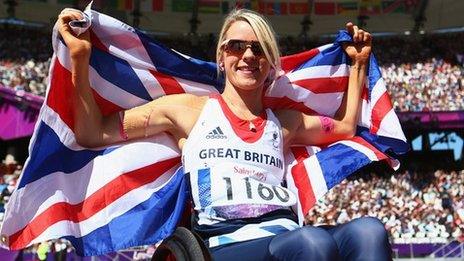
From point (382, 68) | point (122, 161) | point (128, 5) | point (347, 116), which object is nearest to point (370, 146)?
point (347, 116)

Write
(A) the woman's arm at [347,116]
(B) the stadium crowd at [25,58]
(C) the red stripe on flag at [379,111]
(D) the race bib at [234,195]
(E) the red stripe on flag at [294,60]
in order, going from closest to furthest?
(D) the race bib at [234,195]
(A) the woman's arm at [347,116]
(C) the red stripe on flag at [379,111]
(E) the red stripe on flag at [294,60]
(B) the stadium crowd at [25,58]

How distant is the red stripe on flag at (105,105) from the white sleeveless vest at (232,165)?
0.48 meters

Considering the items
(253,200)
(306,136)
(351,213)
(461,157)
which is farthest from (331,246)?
(461,157)

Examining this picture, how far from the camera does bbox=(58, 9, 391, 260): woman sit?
2576 mm

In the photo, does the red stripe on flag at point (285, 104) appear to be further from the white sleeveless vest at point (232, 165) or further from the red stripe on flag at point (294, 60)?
the white sleeveless vest at point (232, 165)

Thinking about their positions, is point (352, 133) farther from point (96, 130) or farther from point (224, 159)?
point (96, 130)

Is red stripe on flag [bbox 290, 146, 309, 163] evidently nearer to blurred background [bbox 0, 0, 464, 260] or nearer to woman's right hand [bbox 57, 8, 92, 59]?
A: woman's right hand [bbox 57, 8, 92, 59]

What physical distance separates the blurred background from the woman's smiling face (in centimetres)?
858

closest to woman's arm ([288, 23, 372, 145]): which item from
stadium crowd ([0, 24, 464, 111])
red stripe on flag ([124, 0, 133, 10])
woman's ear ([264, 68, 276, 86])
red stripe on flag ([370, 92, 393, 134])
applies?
red stripe on flag ([370, 92, 393, 134])

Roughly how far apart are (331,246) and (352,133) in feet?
3.91

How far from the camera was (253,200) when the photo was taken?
2.86m

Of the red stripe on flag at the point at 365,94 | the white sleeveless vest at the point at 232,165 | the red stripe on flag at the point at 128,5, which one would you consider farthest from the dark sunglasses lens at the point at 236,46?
the red stripe on flag at the point at 128,5

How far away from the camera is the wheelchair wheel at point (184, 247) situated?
2.53m

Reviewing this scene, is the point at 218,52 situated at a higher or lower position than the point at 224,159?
higher
